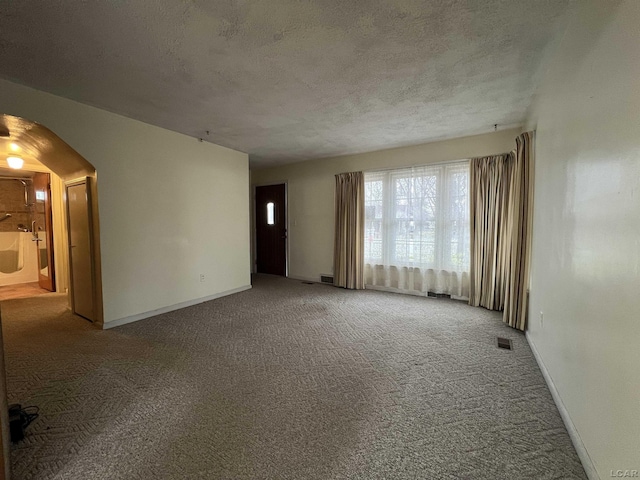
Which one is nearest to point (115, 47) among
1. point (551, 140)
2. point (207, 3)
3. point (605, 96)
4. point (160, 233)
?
point (207, 3)

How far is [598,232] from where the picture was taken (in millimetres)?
1300

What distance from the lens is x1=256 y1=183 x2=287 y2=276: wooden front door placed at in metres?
6.19

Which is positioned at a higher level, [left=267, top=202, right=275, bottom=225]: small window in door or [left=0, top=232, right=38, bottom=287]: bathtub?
[left=267, top=202, right=275, bottom=225]: small window in door

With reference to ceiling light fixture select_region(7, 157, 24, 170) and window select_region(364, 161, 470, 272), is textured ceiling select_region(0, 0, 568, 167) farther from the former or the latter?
ceiling light fixture select_region(7, 157, 24, 170)

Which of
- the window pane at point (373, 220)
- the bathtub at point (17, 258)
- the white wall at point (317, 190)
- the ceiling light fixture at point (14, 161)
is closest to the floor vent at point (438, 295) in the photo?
the window pane at point (373, 220)

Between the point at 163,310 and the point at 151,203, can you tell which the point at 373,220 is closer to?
the point at 151,203

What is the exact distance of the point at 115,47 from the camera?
1.97 metres

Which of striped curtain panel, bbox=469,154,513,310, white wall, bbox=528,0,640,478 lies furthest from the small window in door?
white wall, bbox=528,0,640,478

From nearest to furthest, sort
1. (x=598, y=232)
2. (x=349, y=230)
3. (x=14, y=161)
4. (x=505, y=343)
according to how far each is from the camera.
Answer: (x=598, y=232) < (x=505, y=343) < (x=14, y=161) < (x=349, y=230)

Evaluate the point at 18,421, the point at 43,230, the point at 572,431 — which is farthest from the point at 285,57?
the point at 43,230

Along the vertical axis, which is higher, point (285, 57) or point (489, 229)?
point (285, 57)

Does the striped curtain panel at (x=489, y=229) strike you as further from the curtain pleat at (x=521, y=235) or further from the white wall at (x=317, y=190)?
the white wall at (x=317, y=190)

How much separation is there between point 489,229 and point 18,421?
4.91 metres

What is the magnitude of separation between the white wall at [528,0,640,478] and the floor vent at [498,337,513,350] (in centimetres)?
62
